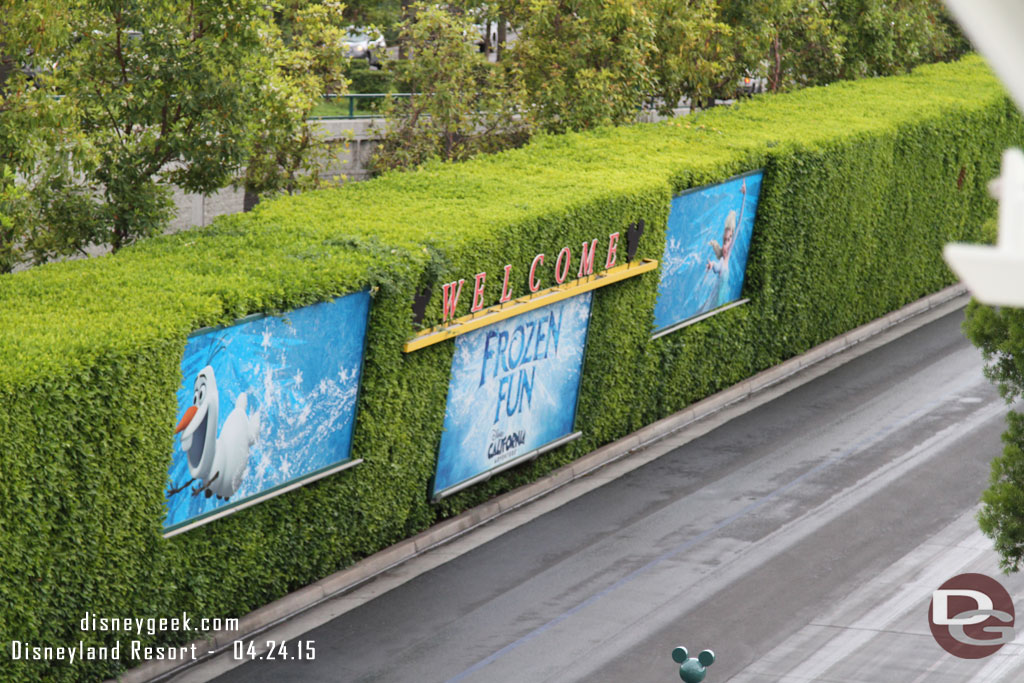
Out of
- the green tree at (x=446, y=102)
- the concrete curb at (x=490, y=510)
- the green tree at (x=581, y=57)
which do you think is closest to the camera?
the concrete curb at (x=490, y=510)

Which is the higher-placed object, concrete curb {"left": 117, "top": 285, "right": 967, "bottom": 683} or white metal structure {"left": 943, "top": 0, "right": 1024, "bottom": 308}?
white metal structure {"left": 943, "top": 0, "right": 1024, "bottom": 308}

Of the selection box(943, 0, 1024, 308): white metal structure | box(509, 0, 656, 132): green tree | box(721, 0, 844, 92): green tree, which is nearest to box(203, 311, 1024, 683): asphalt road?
box(509, 0, 656, 132): green tree

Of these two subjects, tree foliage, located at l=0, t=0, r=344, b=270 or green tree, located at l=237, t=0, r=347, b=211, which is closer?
tree foliage, located at l=0, t=0, r=344, b=270

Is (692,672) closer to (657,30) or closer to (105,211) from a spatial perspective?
(105,211)

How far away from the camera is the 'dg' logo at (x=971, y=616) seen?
1462cm

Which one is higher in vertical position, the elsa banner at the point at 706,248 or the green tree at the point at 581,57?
the green tree at the point at 581,57

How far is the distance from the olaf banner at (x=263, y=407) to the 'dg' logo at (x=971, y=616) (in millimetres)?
7020

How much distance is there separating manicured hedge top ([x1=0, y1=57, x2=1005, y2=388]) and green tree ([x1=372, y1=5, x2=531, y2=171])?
182 centimetres

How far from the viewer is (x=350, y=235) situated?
52.9 feet

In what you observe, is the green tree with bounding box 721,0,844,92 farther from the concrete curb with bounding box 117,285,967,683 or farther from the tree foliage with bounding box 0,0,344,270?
the tree foliage with bounding box 0,0,344,270

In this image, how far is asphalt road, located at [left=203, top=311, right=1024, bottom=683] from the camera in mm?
14219

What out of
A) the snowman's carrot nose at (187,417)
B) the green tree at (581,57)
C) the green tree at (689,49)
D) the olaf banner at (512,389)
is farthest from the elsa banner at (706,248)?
the snowman's carrot nose at (187,417)

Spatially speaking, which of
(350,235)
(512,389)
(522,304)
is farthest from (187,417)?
(512,389)

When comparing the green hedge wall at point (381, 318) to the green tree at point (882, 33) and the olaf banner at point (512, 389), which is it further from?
the green tree at point (882, 33)
